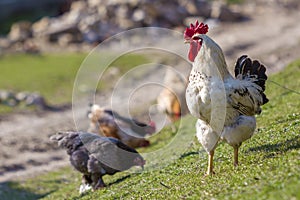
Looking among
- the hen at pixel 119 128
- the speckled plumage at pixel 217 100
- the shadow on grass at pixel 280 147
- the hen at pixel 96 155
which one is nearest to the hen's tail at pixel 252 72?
the speckled plumage at pixel 217 100

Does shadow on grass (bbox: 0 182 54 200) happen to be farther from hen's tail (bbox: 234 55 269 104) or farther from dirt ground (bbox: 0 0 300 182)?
hen's tail (bbox: 234 55 269 104)

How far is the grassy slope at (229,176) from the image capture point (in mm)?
9508

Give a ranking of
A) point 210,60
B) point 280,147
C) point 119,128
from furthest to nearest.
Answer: point 119,128
point 280,147
point 210,60

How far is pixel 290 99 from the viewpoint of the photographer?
710 inches

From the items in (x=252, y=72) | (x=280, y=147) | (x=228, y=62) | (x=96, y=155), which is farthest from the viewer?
(x=228, y=62)

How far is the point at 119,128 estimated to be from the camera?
793 inches

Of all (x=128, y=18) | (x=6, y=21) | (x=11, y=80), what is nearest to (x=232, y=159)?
(x=11, y=80)

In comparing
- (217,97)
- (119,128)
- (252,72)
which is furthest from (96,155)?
(119,128)

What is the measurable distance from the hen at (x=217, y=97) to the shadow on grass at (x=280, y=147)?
64cm

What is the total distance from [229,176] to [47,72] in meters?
28.6

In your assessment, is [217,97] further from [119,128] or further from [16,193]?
[16,193]

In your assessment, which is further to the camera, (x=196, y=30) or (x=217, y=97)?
(x=196, y=30)

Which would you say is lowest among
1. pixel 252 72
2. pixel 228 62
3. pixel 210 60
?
pixel 228 62

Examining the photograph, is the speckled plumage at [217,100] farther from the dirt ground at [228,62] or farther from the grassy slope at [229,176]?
the dirt ground at [228,62]
